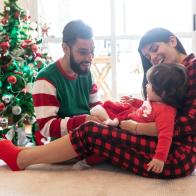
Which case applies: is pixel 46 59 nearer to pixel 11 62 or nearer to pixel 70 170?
pixel 11 62

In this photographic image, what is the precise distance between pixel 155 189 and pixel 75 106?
705 mm

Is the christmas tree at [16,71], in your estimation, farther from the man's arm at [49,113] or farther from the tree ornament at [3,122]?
the man's arm at [49,113]

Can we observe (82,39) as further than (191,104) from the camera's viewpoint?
Yes

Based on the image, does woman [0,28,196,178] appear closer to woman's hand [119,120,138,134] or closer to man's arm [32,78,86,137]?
woman's hand [119,120,138,134]

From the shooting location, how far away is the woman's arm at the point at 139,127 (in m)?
1.54

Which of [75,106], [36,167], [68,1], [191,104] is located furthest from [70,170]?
[68,1]

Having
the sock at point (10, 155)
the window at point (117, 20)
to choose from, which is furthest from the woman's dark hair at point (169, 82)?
the window at point (117, 20)

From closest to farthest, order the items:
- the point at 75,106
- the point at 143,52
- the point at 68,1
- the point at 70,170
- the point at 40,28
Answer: the point at 70,170 → the point at 143,52 → the point at 75,106 → the point at 40,28 → the point at 68,1

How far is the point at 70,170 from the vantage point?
1.65 metres

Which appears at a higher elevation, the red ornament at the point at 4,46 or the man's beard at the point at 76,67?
the red ornament at the point at 4,46

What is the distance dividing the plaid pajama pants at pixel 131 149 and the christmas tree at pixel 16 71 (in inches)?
52.2

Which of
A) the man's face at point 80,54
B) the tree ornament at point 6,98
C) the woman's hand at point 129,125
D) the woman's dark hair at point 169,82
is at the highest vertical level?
the man's face at point 80,54

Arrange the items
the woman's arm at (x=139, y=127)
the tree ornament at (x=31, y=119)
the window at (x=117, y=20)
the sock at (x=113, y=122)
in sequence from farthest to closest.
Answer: the window at (x=117, y=20)
the tree ornament at (x=31, y=119)
the sock at (x=113, y=122)
the woman's arm at (x=139, y=127)

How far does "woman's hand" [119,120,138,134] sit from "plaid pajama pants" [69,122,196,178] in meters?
0.03
